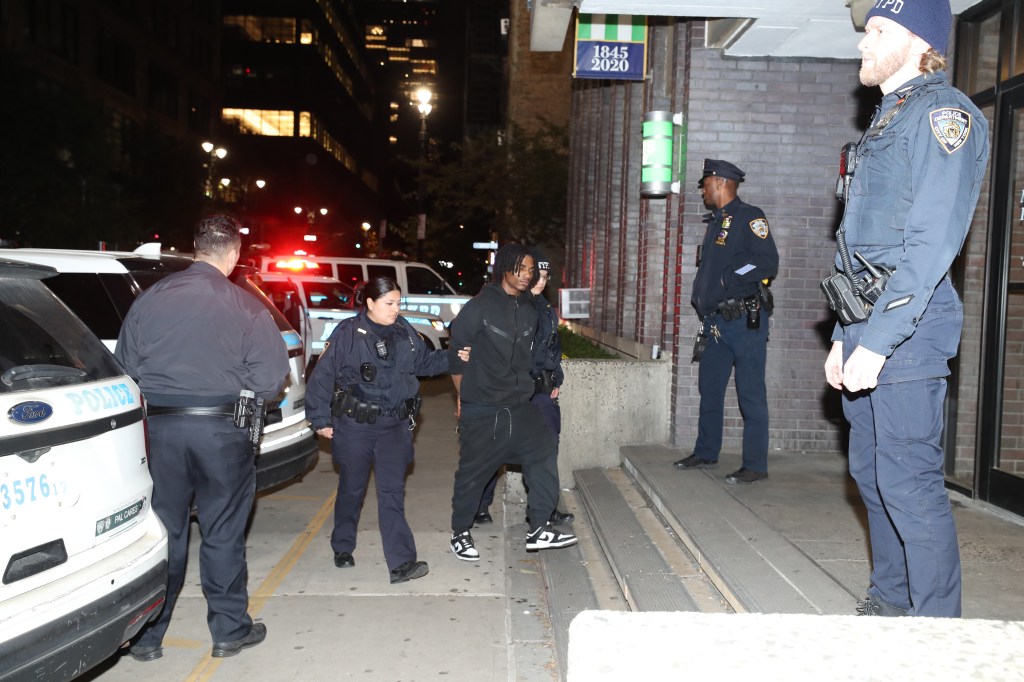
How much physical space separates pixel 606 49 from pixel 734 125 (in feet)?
6.44

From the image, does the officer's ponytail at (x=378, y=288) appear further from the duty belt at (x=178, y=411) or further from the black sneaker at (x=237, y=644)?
the black sneaker at (x=237, y=644)

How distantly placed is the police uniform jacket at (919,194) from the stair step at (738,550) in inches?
64.8

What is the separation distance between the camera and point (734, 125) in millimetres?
7828

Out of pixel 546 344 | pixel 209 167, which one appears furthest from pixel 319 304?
pixel 209 167

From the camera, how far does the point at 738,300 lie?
6.71 metres

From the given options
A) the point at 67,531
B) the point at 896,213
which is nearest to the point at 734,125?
the point at 896,213

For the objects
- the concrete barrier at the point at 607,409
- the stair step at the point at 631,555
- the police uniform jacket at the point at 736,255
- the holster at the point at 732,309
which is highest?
the police uniform jacket at the point at 736,255

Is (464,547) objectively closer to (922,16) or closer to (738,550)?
(738,550)

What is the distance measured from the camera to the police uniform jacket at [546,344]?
21.0 feet

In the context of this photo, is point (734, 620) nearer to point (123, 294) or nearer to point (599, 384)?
point (123, 294)

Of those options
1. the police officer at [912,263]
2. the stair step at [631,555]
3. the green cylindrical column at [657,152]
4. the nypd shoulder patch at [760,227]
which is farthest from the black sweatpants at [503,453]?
the green cylindrical column at [657,152]

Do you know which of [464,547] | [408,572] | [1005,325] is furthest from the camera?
[464,547]

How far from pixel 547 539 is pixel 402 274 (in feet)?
39.1

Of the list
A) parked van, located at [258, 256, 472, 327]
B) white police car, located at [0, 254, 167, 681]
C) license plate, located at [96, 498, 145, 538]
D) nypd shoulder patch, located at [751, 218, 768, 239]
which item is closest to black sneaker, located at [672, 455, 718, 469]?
nypd shoulder patch, located at [751, 218, 768, 239]
